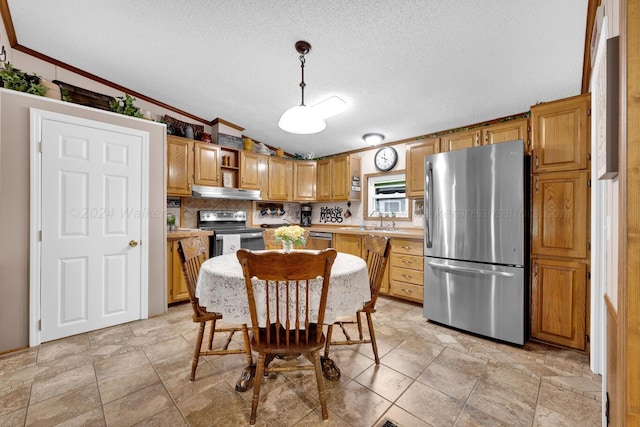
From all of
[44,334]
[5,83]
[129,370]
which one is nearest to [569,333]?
[129,370]

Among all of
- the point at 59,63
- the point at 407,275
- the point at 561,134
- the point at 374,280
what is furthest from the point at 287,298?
the point at 59,63

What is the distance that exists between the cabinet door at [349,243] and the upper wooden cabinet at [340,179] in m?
0.77

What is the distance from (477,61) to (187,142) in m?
3.57

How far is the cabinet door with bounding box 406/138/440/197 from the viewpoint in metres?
3.47

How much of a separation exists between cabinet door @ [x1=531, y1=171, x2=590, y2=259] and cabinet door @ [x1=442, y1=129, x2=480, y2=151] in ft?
3.17

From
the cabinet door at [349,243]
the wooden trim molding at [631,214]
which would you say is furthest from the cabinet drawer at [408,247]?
the wooden trim molding at [631,214]

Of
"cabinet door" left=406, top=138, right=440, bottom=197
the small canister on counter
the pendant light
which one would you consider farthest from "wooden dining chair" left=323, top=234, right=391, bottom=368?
the small canister on counter

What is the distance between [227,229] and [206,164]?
1.02m

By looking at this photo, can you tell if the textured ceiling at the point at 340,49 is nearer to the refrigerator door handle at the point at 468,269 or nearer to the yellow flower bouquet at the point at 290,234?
the yellow flower bouquet at the point at 290,234

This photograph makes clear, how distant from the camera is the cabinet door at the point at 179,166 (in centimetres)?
349

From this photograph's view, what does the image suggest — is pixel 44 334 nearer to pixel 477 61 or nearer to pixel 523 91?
pixel 477 61

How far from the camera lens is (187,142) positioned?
12.0 feet

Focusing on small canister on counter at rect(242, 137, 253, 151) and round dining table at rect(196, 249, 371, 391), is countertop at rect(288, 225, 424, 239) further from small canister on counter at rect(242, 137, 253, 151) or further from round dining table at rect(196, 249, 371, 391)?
small canister on counter at rect(242, 137, 253, 151)

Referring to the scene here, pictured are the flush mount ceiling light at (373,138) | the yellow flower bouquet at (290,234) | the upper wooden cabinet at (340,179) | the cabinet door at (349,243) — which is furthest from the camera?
the upper wooden cabinet at (340,179)
